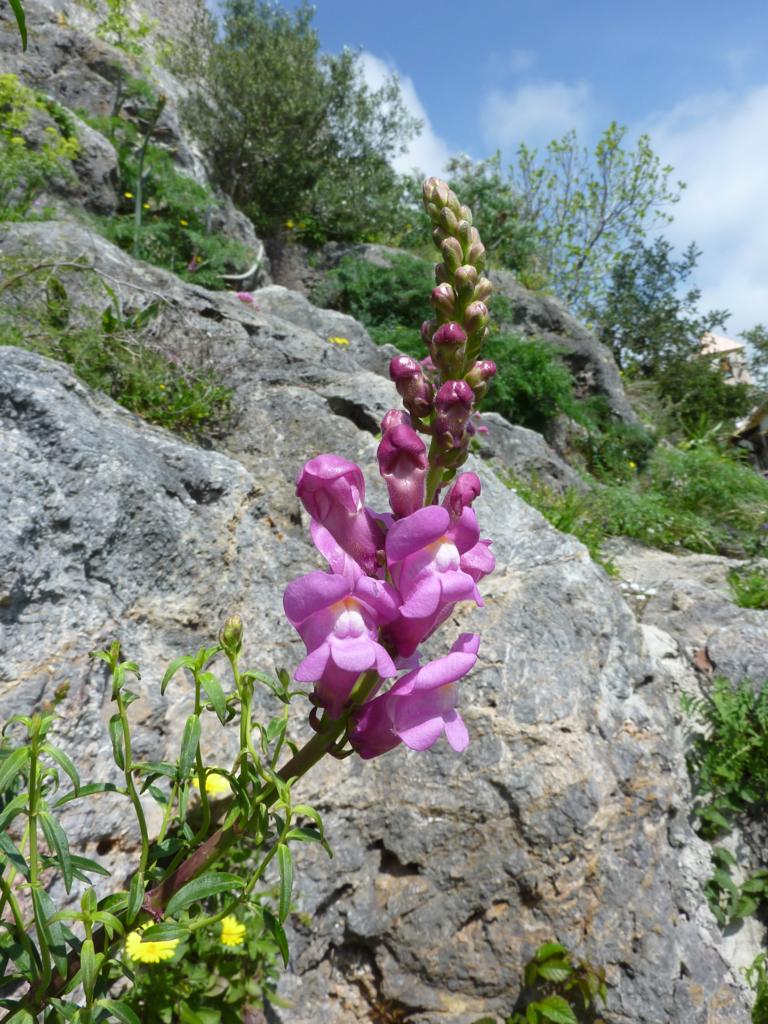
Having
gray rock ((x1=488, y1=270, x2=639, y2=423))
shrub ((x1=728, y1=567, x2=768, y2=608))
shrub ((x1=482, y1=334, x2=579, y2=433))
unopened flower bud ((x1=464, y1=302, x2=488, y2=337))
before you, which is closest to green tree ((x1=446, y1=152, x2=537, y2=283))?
gray rock ((x1=488, y1=270, x2=639, y2=423))

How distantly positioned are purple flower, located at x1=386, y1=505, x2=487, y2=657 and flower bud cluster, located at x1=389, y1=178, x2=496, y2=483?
0.13 m

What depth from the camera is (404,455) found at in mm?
1191

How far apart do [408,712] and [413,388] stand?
573 mm

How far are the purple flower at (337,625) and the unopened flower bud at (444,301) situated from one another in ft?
1.62

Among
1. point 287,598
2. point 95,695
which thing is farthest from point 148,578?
point 287,598

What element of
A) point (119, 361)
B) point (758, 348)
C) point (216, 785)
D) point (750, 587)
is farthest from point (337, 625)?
point (758, 348)

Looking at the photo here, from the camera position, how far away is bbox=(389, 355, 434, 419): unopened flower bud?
47.9 inches

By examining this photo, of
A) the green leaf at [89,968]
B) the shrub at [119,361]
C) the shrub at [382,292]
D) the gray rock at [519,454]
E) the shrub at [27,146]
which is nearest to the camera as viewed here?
the green leaf at [89,968]

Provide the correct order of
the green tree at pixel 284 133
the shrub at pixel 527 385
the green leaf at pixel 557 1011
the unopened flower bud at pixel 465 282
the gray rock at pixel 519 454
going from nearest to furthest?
the unopened flower bud at pixel 465 282, the green leaf at pixel 557 1011, the gray rock at pixel 519 454, the shrub at pixel 527 385, the green tree at pixel 284 133

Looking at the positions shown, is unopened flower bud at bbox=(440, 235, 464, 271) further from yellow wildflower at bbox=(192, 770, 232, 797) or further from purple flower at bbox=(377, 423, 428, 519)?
yellow wildflower at bbox=(192, 770, 232, 797)

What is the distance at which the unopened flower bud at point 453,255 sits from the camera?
122cm

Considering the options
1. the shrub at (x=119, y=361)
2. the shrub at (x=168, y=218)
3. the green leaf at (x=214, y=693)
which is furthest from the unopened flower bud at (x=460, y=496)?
the shrub at (x=168, y=218)

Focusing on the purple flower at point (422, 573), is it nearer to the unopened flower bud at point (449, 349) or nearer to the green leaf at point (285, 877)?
the unopened flower bud at point (449, 349)

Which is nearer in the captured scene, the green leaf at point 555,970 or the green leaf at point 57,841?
the green leaf at point 57,841
